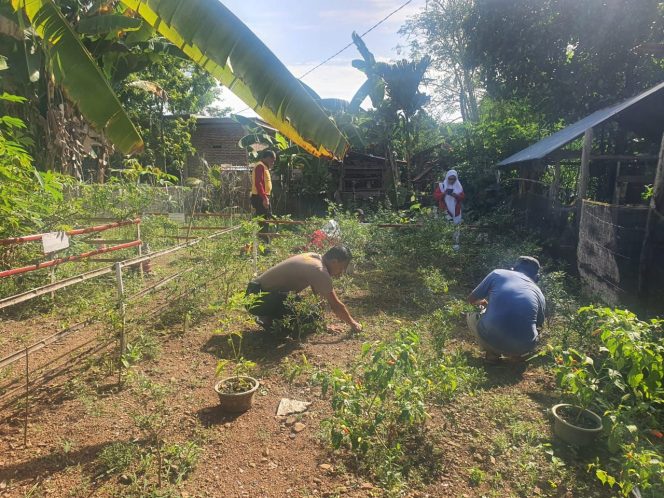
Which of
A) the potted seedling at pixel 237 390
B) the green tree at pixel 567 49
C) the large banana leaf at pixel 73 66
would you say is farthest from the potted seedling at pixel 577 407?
the green tree at pixel 567 49

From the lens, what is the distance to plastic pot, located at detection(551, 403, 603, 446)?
2922 millimetres

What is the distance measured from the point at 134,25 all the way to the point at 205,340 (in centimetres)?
513

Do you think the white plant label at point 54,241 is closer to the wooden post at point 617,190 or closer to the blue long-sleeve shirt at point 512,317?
the blue long-sleeve shirt at point 512,317

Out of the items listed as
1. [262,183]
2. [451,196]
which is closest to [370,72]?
[451,196]

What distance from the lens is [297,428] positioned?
3096mm

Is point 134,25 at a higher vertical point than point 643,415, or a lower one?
higher

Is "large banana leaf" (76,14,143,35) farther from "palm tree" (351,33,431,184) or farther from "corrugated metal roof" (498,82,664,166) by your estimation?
"palm tree" (351,33,431,184)

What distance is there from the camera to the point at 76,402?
10.7 feet

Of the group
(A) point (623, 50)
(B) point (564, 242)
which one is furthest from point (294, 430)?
Answer: (A) point (623, 50)

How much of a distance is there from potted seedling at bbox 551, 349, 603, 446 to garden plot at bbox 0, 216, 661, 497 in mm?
109

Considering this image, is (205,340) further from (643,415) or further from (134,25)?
(134,25)

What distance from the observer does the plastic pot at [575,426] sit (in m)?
2.92

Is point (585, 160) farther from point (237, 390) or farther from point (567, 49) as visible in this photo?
point (567, 49)

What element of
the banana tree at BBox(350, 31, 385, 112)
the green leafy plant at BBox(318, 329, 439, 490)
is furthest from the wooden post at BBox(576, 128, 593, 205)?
the banana tree at BBox(350, 31, 385, 112)
